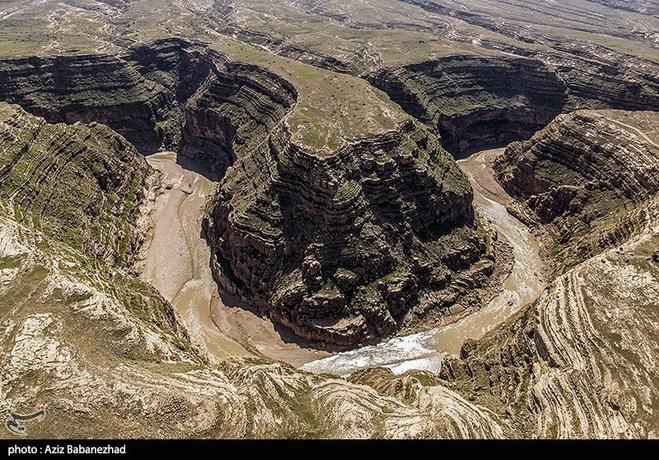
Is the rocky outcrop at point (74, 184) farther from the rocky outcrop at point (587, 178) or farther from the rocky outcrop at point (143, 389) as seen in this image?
the rocky outcrop at point (587, 178)

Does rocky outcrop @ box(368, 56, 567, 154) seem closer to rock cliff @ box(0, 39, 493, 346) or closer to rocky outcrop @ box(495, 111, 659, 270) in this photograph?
rocky outcrop @ box(495, 111, 659, 270)

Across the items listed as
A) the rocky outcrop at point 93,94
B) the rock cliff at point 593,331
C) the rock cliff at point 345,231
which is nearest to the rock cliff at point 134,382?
the rock cliff at point 593,331

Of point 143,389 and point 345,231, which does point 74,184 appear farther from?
point 143,389

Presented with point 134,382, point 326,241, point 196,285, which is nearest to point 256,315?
point 196,285

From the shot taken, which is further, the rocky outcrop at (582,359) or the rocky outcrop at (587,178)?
the rocky outcrop at (587,178)

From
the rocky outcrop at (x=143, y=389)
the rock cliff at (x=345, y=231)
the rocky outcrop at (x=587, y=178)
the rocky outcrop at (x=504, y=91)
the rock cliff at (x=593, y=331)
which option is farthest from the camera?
the rocky outcrop at (x=504, y=91)
